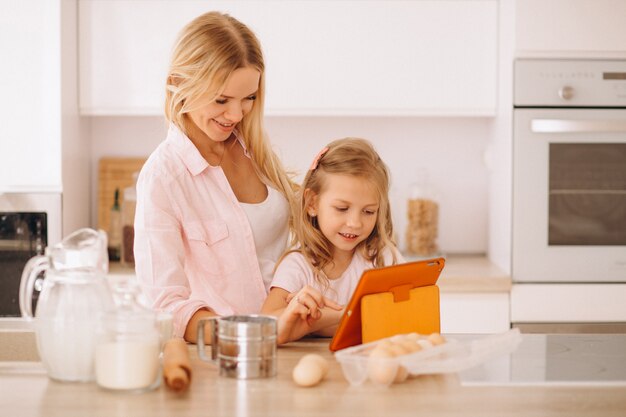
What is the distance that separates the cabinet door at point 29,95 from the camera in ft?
10.1

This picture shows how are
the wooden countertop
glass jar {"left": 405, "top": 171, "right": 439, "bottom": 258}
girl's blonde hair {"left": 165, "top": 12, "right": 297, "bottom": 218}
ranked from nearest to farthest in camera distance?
1. girl's blonde hair {"left": 165, "top": 12, "right": 297, "bottom": 218}
2. the wooden countertop
3. glass jar {"left": 405, "top": 171, "right": 439, "bottom": 258}

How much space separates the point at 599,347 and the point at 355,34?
191 cm

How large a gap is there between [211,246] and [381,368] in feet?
2.49

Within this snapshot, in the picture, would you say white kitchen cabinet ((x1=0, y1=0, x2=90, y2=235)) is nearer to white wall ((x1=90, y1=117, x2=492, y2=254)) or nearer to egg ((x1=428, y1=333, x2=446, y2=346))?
white wall ((x1=90, y1=117, x2=492, y2=254))

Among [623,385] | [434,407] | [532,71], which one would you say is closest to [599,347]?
[623,385]

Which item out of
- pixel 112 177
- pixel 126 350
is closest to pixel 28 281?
pixel 126 350

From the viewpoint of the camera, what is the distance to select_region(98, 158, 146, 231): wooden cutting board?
343 centimetres

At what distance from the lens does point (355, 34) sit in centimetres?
324

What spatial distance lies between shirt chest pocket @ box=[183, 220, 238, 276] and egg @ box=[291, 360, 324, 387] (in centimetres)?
66

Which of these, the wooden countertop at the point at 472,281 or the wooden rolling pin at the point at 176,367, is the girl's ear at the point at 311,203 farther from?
the wooden countertop at the point at 472,281

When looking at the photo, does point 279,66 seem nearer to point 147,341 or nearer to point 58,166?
point 58,166

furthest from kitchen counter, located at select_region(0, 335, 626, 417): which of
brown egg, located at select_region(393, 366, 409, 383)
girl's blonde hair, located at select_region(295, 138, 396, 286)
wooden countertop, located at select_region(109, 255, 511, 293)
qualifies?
wooden countertop, located at select_region(109, 255, 511, 293)

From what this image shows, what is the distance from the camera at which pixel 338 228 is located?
189cm

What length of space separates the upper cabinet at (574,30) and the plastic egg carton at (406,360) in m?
1.87
